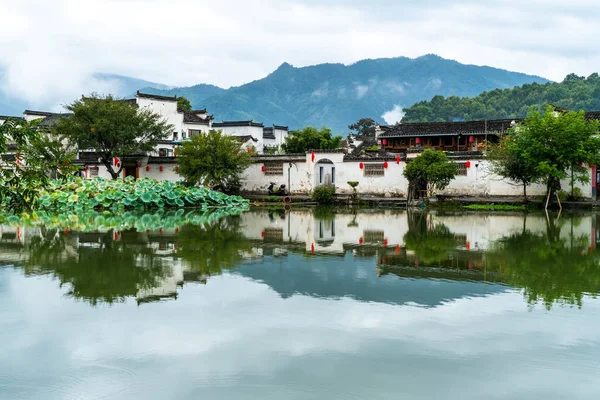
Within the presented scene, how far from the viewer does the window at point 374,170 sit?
96.1 feet

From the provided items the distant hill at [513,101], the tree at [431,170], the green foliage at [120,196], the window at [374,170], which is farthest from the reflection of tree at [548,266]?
the distant hill at [513,101]

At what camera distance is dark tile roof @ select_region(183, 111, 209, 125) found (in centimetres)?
4234

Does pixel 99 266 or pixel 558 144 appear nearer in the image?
pixel 99 266

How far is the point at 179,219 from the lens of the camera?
2055 centimetres

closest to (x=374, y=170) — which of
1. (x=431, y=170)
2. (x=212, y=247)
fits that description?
(x=431, y=170)

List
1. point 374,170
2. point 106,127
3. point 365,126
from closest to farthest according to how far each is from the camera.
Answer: point 106,127 < point 374,170 < point 365,126

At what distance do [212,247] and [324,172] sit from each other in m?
18.1

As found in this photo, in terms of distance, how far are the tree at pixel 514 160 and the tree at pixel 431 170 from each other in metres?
1.77

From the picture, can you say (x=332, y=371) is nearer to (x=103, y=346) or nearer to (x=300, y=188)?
(x=103, y=346)

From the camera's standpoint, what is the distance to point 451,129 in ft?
109

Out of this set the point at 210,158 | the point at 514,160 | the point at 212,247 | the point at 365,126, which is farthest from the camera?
the point at 365,126

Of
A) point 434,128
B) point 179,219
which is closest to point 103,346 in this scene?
point 179,219

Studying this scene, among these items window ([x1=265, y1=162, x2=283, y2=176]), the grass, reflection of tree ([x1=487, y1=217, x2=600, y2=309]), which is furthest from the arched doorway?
reflection of tree ([x1=487, y1=217, x2=600, y2=309])

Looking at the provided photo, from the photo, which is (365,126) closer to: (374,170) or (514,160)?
(374,170)
